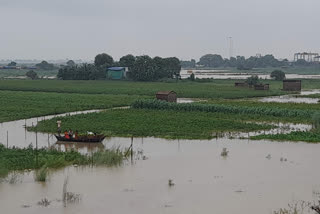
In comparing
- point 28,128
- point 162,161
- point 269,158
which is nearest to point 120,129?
point 28,128

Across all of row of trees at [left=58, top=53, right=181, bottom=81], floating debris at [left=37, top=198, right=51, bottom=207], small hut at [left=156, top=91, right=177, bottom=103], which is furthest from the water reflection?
row of trees at [left=58, top=53, right=181, bottom=81]

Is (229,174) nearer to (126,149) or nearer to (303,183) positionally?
(303,183)

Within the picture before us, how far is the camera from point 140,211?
430 inches

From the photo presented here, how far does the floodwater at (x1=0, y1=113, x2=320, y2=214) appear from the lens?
1123 cm

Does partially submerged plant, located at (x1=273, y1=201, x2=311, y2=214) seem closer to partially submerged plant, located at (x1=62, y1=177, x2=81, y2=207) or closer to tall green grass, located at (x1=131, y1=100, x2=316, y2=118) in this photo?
partially submerged plant, located at (x1=62, y1=177, x2=81, y2=207)

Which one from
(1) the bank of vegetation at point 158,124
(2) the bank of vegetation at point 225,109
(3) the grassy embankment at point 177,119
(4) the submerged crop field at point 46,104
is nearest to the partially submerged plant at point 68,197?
(1) the bank of vegetation at point 158,124

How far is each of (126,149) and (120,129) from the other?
468 centimetres

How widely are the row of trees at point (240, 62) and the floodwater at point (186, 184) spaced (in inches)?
4152

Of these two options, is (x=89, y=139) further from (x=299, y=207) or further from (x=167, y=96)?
(x=167, y=96)

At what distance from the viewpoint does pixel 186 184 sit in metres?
13.0

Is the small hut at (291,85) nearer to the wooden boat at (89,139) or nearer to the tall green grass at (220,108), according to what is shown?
the tall green grass at (220,108)

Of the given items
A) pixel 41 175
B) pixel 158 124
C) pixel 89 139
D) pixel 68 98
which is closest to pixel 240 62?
pixel 68 98

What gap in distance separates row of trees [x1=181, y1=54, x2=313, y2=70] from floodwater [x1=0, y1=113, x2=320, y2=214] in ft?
346

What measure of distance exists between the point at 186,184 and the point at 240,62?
145m
